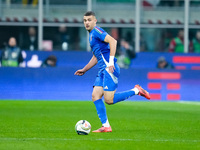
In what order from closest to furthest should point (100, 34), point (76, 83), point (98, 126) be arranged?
point (100, 34) → point (98, 126) → point (76, 83)

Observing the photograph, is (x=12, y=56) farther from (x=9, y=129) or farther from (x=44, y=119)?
(x=9, y=129)

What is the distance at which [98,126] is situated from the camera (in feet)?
39.6

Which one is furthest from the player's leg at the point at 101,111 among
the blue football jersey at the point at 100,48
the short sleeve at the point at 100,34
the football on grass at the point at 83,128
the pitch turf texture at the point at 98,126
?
the short sleeve at the point at 100,34

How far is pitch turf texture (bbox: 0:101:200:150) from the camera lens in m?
9.08

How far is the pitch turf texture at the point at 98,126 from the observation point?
29.8 feet

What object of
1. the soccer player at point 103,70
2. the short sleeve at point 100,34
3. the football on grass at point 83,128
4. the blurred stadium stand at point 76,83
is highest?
the short sleeve at point 100,34

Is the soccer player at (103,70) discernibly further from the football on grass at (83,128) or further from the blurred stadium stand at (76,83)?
the blurred stadium stand at (76,83)

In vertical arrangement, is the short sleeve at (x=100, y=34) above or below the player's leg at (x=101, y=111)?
above

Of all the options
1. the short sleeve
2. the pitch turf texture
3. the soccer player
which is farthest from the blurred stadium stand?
the short sleeve

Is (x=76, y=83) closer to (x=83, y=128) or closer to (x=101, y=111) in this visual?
(x=101, y=111)

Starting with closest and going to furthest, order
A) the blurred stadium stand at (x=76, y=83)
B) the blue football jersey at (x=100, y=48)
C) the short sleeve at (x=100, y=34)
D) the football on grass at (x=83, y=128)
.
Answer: the football on grass at (x=83, y=128)
the short sleeve at (x=100, y=34)
the blue football jersey at (x=100, y=48)
the blurred stadium stand at (x=76, y=83)

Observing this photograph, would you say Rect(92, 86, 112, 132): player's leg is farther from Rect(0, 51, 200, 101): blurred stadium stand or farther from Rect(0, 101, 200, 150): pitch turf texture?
Rect(0, 51, 200, 101): blurred stadium stand

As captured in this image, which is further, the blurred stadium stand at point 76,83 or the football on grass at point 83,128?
the blurred stadium stand at point 76,83

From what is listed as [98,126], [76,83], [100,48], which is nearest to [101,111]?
[100,48]
